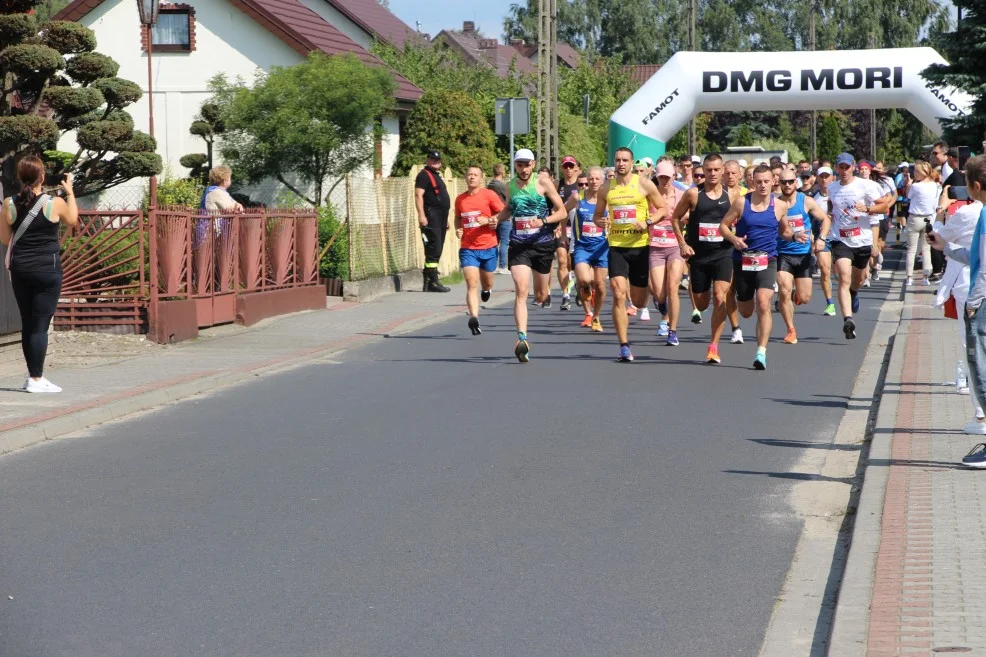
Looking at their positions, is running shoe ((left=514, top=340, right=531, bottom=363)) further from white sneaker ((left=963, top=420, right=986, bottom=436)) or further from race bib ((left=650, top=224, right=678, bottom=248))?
white sneaker ((left=963, top=420, right=986, bottom=436))

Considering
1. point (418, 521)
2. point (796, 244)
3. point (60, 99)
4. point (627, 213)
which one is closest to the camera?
point (418, 521)

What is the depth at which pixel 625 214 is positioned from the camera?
44.5ft

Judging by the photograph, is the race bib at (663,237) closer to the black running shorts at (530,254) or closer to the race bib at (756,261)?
the black running shorts at (530,254)

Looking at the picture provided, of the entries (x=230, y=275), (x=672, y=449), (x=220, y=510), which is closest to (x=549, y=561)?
(x=220, y=510)

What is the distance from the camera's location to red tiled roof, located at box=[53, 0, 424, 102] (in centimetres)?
3122

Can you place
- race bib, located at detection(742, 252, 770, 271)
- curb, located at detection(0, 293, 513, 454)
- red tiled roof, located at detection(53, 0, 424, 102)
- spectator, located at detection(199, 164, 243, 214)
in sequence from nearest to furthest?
curb, located at detection(0, 293, 513, 454) < race bib, located at detection(742, 252, 770, 271) < spectator, located at detection(199, 164, 243, 214) < red tiled roof, located at detection(53, 0, 424, 102)

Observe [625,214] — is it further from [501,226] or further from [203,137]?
[203,137]

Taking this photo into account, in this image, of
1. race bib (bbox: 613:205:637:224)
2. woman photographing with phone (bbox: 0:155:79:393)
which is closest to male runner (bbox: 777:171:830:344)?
race bib (bbox: 613:205:637:224)

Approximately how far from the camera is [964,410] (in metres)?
9.83

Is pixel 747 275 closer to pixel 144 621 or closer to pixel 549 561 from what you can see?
pixel 549 561

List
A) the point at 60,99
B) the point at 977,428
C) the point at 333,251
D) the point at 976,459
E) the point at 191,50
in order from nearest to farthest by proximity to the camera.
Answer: the point at 976,459, the point at 977,428, the point at 333,251, the point at 60,99, the point at 191,50

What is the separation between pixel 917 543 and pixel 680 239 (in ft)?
24.9

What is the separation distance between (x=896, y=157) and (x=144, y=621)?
9042cm

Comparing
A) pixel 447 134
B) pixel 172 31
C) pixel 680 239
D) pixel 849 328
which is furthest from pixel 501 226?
pixel 680 239
